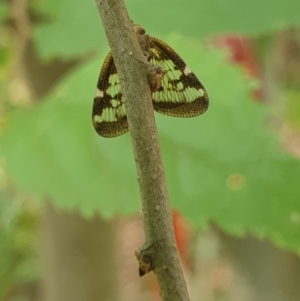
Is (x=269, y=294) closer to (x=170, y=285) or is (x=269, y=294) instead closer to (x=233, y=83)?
(x=233, y=83)

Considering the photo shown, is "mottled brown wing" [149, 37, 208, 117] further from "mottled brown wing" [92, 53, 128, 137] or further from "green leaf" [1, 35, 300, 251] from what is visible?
"green leaf" [1, 35, 300, 251]

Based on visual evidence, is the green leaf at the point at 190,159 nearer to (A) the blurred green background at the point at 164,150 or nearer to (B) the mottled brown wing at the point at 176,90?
(A) the blurred green background at the point at 164,150

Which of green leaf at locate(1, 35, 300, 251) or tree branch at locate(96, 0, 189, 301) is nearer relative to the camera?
tree branch at locate(96, 0, 189, 301)

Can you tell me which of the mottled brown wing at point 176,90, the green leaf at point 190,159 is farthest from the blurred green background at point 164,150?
the mottled brown wing at point 176,90

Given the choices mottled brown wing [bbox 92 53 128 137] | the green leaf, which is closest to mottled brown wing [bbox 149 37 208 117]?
mottled brown wing [bbox 92 53 128 137]

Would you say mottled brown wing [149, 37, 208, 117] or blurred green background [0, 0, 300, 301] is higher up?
blurred green background [0, 0, 300, 301]

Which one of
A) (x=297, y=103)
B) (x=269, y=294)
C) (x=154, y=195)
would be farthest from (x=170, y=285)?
(x=297, y=103)
